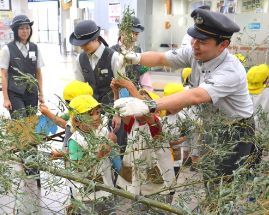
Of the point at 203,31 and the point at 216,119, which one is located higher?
the point at 203,31

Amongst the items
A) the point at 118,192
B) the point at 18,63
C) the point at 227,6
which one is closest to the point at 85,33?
the point at 18,63

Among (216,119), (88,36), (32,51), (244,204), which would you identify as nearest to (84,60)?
(88,36)

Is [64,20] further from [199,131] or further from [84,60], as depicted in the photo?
[199,131]

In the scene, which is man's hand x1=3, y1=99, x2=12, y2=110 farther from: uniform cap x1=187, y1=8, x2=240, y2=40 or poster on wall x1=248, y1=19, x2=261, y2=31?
poster on wall x1=248, y1=19, x2=261, y2=31

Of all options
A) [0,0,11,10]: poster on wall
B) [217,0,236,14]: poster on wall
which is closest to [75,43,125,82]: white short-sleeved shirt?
[0,0,11,10]: poster on wall

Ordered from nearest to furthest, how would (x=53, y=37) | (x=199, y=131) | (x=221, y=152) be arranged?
(x=221, y=152) < (x=199, y=131) < (x=53, y=37)

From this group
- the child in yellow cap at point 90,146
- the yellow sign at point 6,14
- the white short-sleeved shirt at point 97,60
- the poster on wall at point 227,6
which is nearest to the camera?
the child in yellow cap at point 90,146

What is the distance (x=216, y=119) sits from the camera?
66.0 inches

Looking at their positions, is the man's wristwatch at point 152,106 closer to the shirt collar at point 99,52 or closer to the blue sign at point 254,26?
the shirt collar at point 99,52

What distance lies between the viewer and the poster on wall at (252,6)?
9641mm

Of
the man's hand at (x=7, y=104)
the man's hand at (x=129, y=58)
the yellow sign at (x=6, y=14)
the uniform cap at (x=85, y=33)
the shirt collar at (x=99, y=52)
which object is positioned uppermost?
the yellow sign at (x=6, y=14)

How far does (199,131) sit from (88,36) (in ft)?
5.20

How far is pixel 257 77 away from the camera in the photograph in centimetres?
370

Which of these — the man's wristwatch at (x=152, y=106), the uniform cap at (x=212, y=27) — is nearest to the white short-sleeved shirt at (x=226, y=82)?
the uniform cap at (x=212, y=27)
